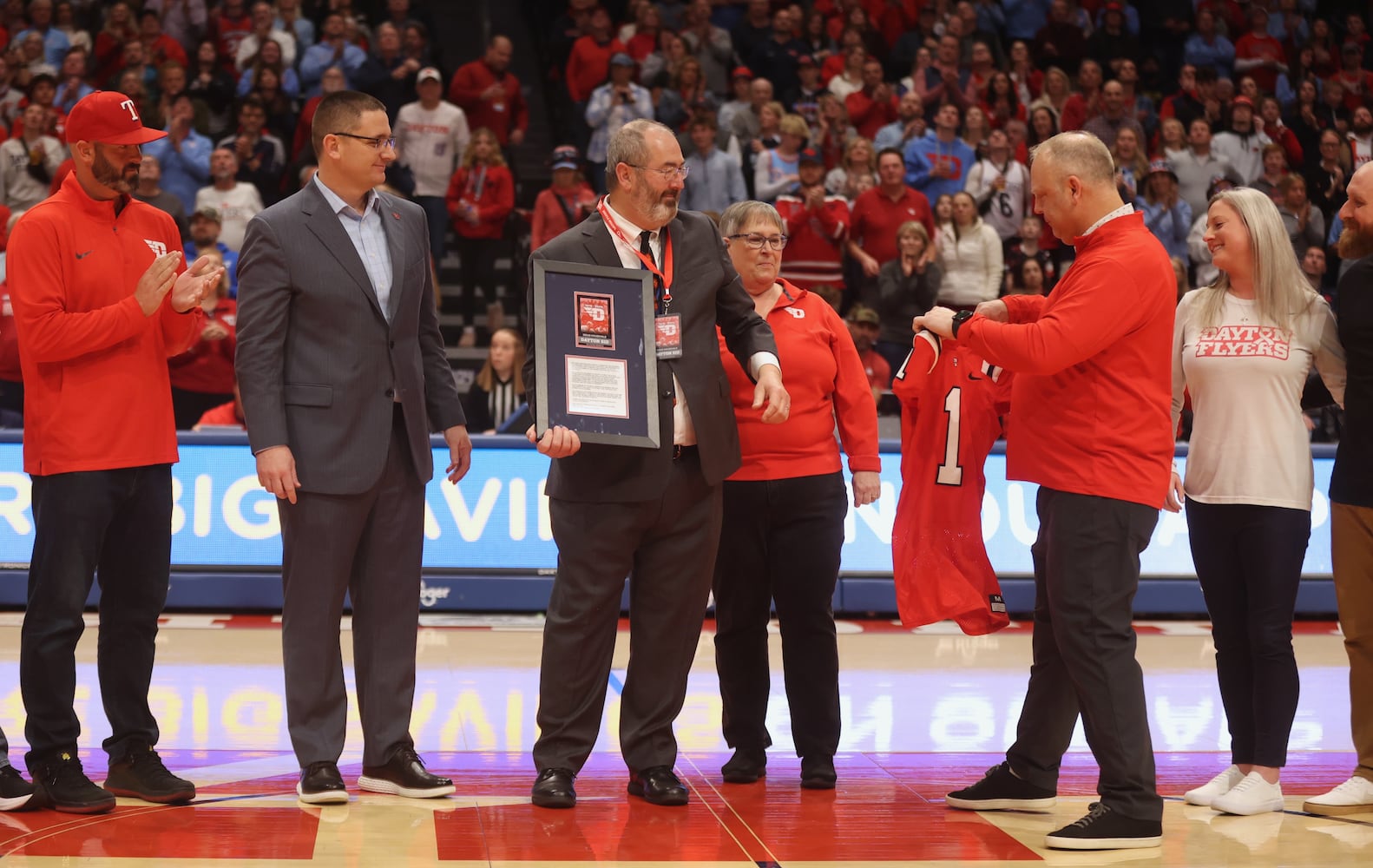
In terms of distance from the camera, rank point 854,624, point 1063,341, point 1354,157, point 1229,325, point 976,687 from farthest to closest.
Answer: point 1354,157, point 854,624, point 976,687, point 1229,325, point 1063,341

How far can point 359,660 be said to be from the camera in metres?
4.76

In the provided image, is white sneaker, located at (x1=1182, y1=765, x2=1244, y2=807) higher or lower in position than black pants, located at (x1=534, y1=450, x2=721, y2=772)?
lower

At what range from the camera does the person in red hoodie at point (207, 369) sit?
1024 centimetres

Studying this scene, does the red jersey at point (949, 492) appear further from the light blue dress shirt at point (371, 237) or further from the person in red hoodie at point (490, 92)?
the person in red hoodie at point (490, 92)

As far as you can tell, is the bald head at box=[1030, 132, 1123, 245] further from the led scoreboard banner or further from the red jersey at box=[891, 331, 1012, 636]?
the led scoreboard banner

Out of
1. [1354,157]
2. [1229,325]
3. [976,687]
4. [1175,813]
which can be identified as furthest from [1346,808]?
[1354,157]

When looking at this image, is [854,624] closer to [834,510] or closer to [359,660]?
[834,510]

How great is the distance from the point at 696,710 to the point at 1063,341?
8.38 feet

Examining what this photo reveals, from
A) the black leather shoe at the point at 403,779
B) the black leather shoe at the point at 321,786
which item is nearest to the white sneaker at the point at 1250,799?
the black leather shoe at the point at 403,779

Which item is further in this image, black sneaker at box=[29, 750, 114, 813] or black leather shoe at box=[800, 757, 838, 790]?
black leather shoe at box=[800, 757, 838, 790]

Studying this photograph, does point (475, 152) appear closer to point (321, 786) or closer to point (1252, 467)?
point (321, 786)

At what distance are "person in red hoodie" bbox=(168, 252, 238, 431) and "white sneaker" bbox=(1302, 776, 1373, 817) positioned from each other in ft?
25.1

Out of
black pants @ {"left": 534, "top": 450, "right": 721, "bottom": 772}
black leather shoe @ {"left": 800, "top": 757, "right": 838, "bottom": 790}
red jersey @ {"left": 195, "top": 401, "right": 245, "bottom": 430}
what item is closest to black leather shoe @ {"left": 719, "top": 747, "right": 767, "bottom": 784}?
black leather shoe @ {"left": 800, "top": 757, "right": 838, "bottom": 790}

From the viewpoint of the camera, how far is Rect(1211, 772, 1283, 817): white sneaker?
4656mm
